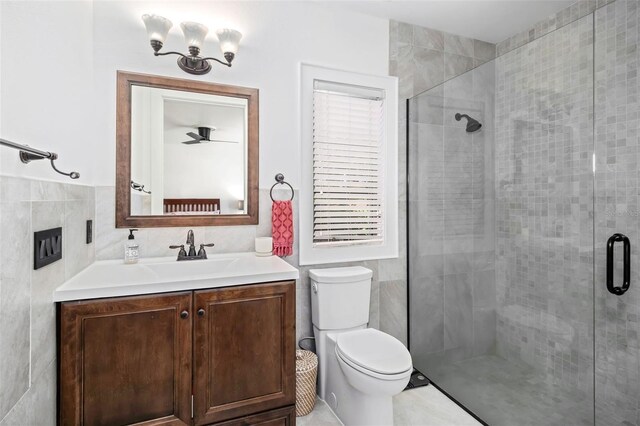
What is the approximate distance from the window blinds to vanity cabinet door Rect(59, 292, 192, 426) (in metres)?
1.11

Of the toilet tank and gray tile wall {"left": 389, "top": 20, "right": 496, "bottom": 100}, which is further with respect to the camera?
gray tile wall {"left": 389, "top": 20, "right": 496, "bottom": 100}

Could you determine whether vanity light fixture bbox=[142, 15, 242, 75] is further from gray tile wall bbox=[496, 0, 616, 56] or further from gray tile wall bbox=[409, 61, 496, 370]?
gray tile wall bbox=[496, 0, 616, 56]

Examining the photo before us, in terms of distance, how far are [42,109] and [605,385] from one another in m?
2.89

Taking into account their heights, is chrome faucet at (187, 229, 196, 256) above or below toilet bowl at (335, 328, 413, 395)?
above

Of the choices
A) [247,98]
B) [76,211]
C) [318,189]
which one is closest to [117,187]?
[76,211]

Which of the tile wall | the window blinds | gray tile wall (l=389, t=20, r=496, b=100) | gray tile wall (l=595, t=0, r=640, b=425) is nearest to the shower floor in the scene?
gray tile wall (l=595, t=0, r=640, b=425)

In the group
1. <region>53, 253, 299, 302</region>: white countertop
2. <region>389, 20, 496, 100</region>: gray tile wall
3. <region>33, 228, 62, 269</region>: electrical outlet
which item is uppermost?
<region>389, 20, 496, 100</region>: gray tile wall

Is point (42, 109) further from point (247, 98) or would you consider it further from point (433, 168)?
point (433, 168)

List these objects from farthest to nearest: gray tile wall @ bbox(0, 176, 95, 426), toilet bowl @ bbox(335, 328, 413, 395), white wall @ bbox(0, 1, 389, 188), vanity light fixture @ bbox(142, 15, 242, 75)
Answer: vanity light fixture @ bbox(142, 15, 242, 75)
toilet bowl @ bbox(335, 328, 413, 395)
white wall @ bbox(0, 1, 389, 188)
gray tile wall @ bbox(0, 176, 95, 426)

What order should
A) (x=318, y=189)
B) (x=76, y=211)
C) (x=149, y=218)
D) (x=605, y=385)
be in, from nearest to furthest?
(x=76, y=211) → (x=605, y=385) → (x=149, y=218) → (x=318, y=189)

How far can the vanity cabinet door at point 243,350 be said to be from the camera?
4.83 ft

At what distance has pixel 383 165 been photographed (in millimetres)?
2498

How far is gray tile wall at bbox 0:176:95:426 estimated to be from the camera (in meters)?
0.89

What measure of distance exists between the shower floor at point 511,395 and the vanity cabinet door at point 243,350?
1.17m
